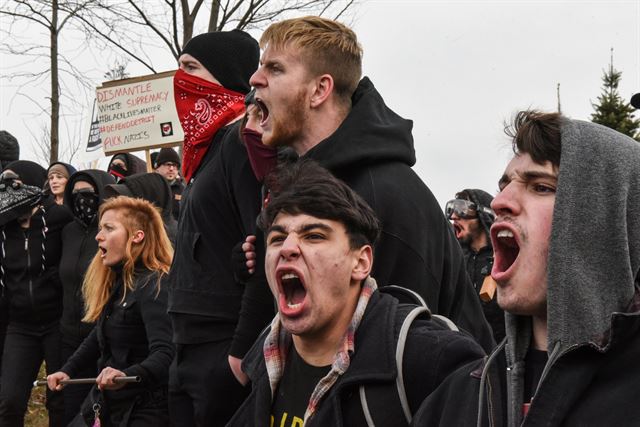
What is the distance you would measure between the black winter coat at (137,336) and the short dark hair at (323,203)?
244 cm

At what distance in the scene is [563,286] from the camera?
241cm

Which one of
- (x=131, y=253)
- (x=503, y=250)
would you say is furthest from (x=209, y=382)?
(x=131, y=253)

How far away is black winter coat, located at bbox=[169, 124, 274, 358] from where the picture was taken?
4.41 meters

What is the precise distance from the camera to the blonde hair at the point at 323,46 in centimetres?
403

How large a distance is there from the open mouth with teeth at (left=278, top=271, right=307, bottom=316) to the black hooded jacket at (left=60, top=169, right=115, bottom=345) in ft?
14.8

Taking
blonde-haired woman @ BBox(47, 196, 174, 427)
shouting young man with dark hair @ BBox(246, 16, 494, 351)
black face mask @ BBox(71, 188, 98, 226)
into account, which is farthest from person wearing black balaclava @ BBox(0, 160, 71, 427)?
shouting young man with dark hair @ BBox(246, 16, 494, 351)

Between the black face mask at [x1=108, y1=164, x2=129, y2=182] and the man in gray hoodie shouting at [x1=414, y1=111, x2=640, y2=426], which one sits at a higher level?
the black face mask at [x1=108, y1=164, x2=129, y2=182]

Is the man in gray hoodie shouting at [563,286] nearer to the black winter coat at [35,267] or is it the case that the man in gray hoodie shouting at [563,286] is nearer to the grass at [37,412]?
the black winter coat at [35,267]

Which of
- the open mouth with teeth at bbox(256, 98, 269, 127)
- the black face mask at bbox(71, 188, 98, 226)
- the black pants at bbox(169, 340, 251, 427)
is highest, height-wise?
the black face mask at bbox(71, 188, 98, 226)

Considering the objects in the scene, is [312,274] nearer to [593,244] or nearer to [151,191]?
[593,244]

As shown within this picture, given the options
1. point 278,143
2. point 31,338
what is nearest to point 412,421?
point 278,143

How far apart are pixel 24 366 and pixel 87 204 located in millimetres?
1337

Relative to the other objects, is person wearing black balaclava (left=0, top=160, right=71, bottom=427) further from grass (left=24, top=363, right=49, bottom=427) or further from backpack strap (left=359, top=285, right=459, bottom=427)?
backpack strap (left=359, top=285, right=459, bottom=427)

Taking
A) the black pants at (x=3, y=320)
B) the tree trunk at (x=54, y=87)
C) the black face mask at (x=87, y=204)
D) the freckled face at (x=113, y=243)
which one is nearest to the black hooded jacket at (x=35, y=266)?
the black pants at (x=3, y=320)
